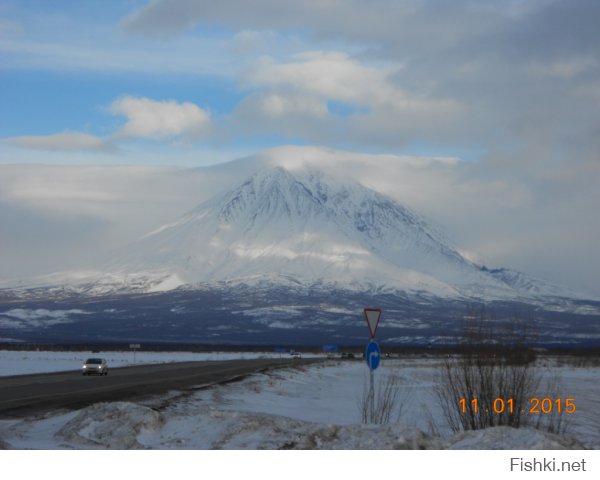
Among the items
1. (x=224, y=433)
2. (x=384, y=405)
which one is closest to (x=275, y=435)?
(x=224, y=433)

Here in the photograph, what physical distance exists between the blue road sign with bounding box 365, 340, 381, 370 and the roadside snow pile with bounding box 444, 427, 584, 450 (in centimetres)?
285

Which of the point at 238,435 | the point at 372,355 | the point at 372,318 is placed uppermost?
the point at 372,318

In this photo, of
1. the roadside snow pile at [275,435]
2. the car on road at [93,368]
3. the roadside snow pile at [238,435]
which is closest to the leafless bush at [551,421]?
the roadside snow pile at [238,435]

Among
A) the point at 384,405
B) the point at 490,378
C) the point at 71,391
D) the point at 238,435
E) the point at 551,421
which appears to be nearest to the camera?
the point at 238,435

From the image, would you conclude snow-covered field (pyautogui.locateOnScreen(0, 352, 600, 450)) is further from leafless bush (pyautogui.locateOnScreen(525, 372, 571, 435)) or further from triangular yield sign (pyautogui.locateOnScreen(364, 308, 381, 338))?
triangular yield sign (pyautogui.locateOnScreen(364, 308, 381, 338))

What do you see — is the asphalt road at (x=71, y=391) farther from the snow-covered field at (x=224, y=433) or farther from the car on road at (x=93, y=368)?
the car on road at (x=93, y=368)

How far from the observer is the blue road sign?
61.9 feet

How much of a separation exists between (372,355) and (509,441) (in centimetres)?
411

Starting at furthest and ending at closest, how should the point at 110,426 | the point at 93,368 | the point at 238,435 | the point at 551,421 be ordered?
the point at 93,368, the point at 551,421, the point at 110,426, the point at 238,435

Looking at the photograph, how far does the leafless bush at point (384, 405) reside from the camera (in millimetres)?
21328

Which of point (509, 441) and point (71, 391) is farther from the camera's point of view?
point (71, 391)

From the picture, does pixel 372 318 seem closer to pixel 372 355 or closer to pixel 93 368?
pixel 372 355

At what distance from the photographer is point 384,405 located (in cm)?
2116

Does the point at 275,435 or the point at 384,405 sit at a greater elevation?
the point at 384,405
